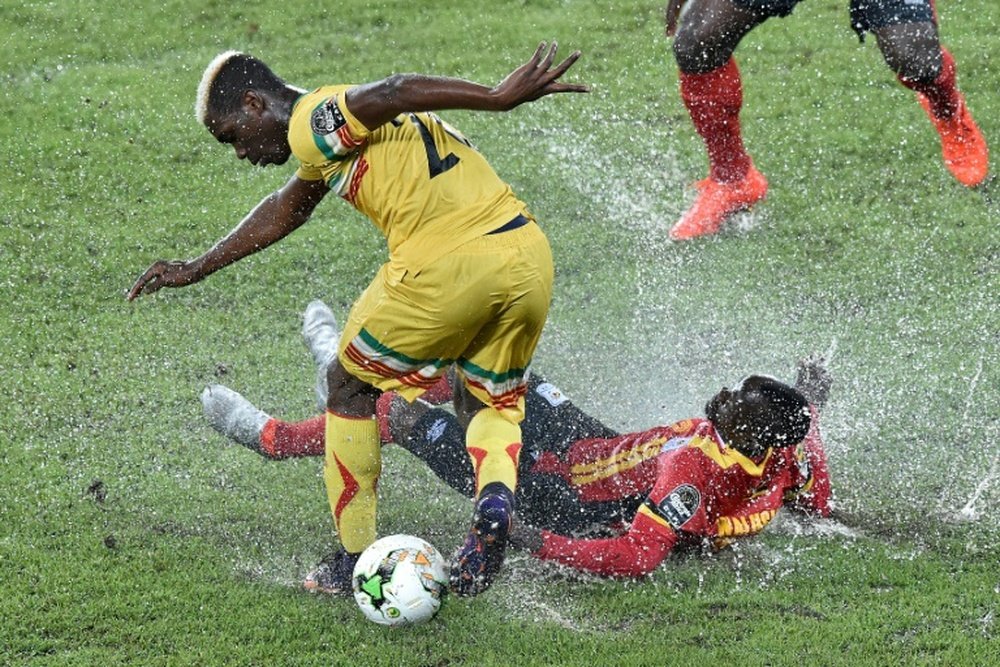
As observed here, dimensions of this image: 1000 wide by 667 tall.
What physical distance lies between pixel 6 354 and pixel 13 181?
2.08 meters

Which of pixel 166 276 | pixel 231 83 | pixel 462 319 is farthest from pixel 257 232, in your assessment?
pixel 462 319

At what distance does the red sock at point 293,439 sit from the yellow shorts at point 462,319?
37.5 inches

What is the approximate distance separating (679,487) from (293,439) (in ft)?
5.44

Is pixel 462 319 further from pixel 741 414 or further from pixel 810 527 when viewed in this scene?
pixel 810 527

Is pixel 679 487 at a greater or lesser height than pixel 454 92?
lesser

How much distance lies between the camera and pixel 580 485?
5.50 m

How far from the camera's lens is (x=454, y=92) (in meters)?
4.37

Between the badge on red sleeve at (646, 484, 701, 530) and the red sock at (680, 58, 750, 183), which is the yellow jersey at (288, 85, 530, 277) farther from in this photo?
the red sock at (680, 58, 750, 183)

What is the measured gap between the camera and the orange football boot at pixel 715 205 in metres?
8.00

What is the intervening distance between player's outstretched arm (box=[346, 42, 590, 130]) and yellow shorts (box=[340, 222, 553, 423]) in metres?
0.51

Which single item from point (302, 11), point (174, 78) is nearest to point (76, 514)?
point (174, 78)

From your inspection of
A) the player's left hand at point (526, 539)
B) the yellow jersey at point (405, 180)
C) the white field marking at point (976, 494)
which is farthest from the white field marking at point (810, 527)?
the yellow jersey at point (405, 180)

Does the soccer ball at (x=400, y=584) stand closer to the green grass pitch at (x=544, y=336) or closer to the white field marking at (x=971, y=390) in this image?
the green grass pitch at (x=544, y=336)

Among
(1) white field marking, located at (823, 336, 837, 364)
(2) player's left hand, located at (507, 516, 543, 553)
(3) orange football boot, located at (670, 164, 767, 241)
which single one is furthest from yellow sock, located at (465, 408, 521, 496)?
(3) orange football boot, located at (670, 164, 767, 241)
